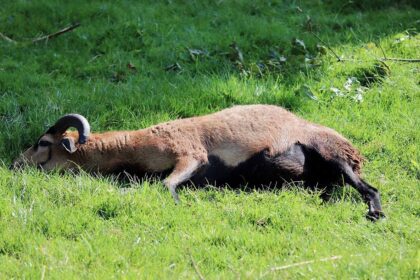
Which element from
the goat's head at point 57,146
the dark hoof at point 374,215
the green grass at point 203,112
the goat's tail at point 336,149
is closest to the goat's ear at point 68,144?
the goat's head at point 57,146

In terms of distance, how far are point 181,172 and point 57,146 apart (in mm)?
1401

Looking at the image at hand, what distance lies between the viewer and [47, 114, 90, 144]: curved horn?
6855mm

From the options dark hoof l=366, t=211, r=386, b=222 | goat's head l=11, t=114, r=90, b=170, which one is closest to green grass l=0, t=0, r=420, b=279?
dark hoof l=366, t=211, r=386, b=222

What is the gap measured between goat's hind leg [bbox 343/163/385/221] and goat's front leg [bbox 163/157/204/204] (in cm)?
141

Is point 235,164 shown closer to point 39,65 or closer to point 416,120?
point 416,120

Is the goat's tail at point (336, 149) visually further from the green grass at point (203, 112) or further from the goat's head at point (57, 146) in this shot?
the goat's head at point (57, 146)

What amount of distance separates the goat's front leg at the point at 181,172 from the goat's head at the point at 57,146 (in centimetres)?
99

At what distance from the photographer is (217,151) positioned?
683 centimetres

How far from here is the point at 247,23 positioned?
10492mm

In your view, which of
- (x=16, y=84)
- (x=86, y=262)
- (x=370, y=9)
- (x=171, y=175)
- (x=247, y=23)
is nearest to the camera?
(x=86, y=262)

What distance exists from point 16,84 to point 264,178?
11.9ft

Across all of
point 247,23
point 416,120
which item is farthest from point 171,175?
point 247,23

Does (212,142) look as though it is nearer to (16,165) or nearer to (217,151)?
(217,151)

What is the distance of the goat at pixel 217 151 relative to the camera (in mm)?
6746
